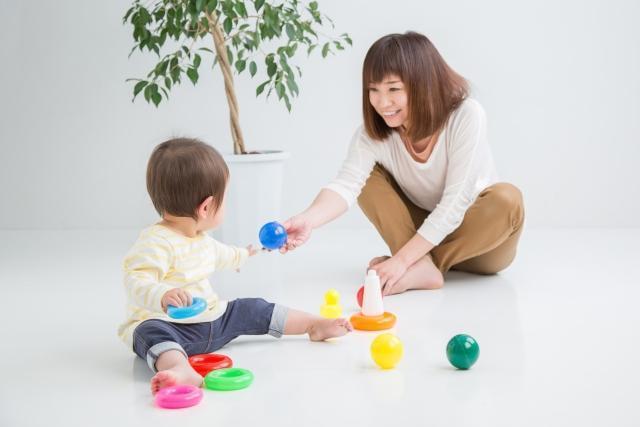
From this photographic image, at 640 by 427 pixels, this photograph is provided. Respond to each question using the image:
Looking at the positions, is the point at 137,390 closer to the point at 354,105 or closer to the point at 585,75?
the point at 354,105

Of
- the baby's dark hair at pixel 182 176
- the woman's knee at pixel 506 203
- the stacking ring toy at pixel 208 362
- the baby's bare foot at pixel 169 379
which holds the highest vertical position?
the baby's dark hair at pixel 182 176

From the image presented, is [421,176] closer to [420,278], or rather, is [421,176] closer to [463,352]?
[420,278]

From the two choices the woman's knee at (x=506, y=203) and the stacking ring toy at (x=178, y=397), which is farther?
the woman's knee at (x=506, y=203)

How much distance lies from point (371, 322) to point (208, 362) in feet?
1.46

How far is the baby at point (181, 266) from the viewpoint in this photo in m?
1.59

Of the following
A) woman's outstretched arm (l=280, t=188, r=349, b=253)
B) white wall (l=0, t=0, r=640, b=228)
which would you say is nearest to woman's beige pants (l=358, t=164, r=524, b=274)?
woman's outstretched arm (l=280, t=188, r=349, b=253)

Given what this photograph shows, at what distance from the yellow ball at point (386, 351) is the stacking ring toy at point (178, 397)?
0.36m

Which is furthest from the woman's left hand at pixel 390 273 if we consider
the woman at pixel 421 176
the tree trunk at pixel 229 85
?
the tree trunk at pixel 229 85

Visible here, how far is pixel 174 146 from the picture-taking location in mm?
1690

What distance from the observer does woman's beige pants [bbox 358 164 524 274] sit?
Result: 236 centimetres

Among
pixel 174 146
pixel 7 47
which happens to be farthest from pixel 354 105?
pixel 174 146

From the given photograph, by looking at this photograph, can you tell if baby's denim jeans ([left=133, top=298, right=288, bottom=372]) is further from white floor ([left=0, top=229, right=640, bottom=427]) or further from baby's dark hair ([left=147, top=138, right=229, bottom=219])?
Result: baby's dark hair ([left=147, top=138, right=229, bottom=219])

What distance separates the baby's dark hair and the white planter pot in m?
0.73

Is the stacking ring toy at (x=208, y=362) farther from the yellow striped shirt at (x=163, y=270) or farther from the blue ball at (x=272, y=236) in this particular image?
the blue ball at (x=272, y=236)
